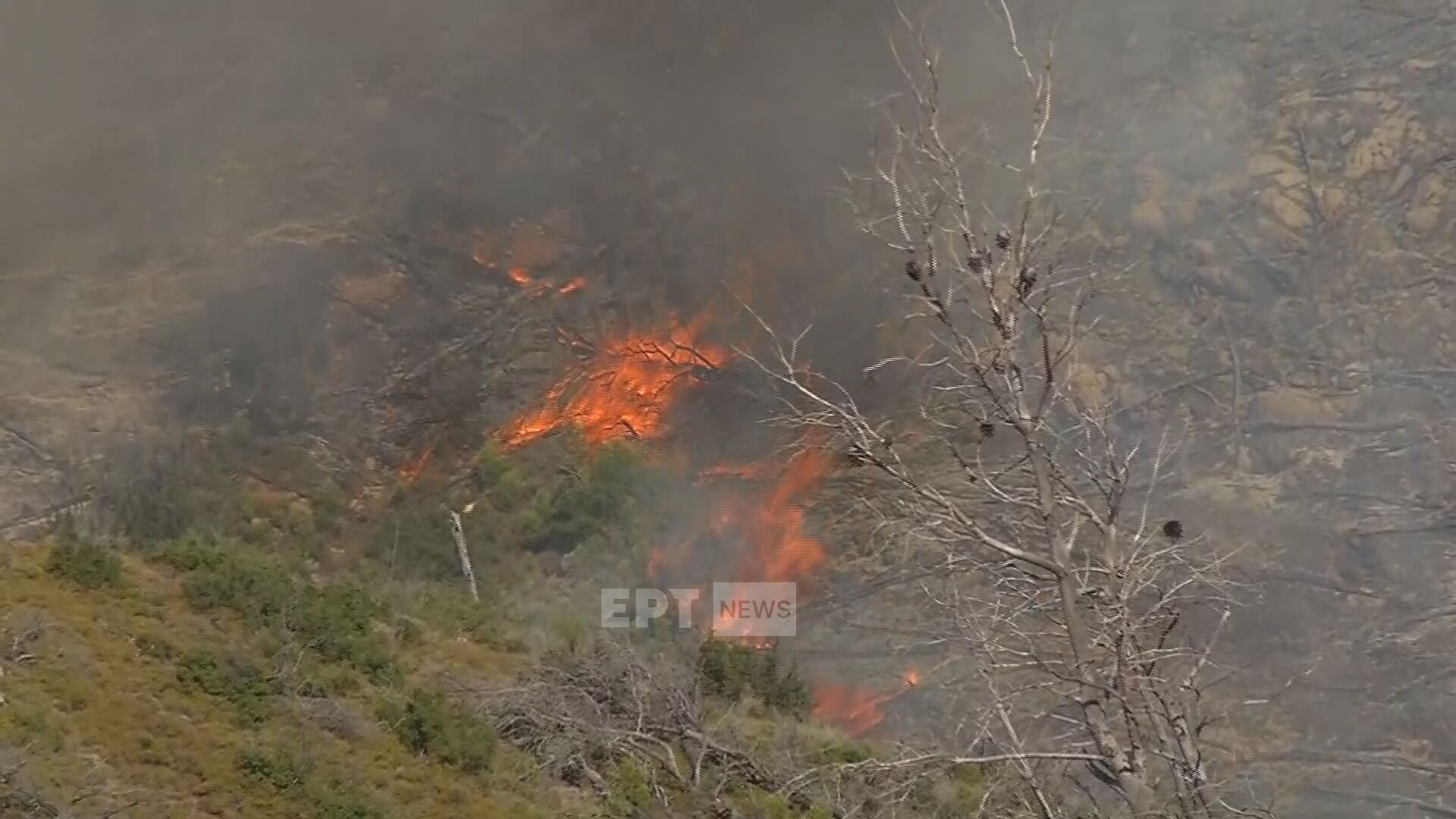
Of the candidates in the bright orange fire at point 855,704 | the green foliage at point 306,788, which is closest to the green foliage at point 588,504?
the bright orange fire at point 855,704

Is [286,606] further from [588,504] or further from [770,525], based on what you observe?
[770,525]

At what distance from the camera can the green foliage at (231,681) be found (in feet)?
34.1

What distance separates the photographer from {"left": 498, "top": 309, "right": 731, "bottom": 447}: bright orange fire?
88.3 ft

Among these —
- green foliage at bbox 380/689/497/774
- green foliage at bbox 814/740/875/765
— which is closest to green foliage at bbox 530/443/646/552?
green foliage at bbox 814/740/875/765

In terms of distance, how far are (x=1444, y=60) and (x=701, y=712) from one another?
82.5ft

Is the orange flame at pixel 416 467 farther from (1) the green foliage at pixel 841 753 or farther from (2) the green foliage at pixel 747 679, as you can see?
(1) the green foliage at pixel 841 753

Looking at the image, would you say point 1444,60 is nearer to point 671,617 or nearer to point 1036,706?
point 671,617

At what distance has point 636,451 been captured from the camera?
2666 cm

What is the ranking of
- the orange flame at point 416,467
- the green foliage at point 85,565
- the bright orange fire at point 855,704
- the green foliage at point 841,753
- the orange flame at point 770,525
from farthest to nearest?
the orange flame at point 416,467, the orange flame at point 770,525, the bright orange fire at point 855,704, the green foliage at point 841,753, the green foliage at point 85,565

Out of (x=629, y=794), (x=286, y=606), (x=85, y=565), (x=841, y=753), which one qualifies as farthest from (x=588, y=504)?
(x=629, y=794)

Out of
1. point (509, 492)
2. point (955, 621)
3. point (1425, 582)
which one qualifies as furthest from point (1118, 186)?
point (955, 621)

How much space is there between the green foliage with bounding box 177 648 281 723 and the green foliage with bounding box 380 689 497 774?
4.36ft

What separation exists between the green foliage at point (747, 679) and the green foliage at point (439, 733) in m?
4.98

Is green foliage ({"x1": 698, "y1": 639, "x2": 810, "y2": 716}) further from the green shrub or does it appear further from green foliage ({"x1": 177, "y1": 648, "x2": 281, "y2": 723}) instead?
green foliage ({"x1": 177, "y1": 648, "x2": 281, "y2": 723})
